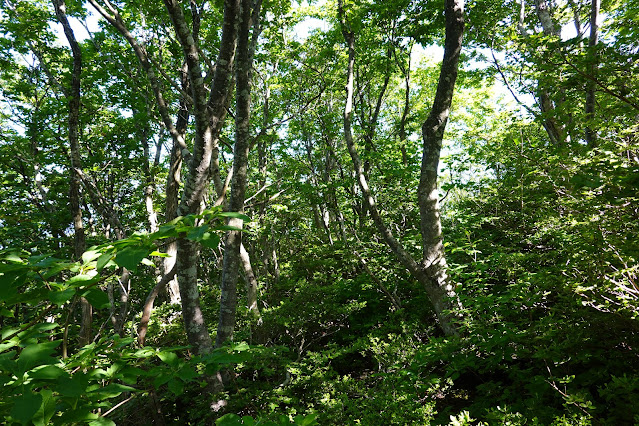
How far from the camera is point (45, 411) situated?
1.19 metres

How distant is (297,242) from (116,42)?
855cm

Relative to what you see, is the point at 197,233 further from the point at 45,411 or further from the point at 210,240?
the point at 45,411

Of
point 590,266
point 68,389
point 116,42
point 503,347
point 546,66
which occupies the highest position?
point 116,42

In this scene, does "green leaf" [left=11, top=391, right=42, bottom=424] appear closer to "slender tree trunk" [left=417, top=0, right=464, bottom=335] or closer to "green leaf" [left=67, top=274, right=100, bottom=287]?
"green leaf" [left=67, top=274, right=100, bottom=287]

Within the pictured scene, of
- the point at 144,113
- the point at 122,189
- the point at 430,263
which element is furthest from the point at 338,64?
the point at 122,189

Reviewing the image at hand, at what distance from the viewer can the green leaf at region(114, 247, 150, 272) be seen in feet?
3.52

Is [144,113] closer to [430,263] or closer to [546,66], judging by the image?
[430,263]

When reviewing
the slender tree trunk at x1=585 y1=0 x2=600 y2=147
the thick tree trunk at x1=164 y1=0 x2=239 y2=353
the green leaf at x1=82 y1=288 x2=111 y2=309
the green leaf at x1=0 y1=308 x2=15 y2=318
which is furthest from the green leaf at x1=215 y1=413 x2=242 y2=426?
the slender tree trunk at x1=585 y1=0 x2=600 y2=147

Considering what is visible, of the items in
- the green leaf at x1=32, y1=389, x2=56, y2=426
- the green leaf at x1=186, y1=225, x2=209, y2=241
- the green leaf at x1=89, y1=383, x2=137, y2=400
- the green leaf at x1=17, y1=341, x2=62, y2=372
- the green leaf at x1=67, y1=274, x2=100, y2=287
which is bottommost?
the green leaf at x1=89, y1=383, x2=137, y2=400

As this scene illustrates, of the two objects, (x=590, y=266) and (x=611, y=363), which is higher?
(x=590, y=266)

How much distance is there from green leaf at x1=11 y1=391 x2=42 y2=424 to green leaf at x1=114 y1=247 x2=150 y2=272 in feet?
1.68

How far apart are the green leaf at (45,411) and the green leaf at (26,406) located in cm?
11

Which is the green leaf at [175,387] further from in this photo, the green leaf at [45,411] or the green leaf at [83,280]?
the green leaf at [83,280]

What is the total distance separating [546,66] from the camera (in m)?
3.12
